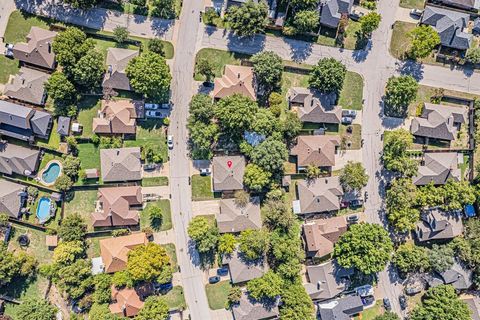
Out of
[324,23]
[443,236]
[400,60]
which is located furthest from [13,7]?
[443,236]

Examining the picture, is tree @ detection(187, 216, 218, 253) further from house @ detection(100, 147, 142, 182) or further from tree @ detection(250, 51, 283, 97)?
tree @ detection(250, 51, 283, 97)

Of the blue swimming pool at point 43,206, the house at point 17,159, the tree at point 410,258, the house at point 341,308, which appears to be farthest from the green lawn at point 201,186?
the tree at point 410,258

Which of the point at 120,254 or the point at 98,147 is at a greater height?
the point at 98,147

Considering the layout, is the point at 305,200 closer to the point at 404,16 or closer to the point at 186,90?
the point at 186,90

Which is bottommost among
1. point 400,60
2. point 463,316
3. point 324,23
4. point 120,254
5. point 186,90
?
point 463,316

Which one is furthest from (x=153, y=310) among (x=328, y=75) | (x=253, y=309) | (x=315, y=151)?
(x=328, y=75)

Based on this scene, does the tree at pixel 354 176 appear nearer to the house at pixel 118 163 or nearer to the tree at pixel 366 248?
the tree at pixel 366 248
